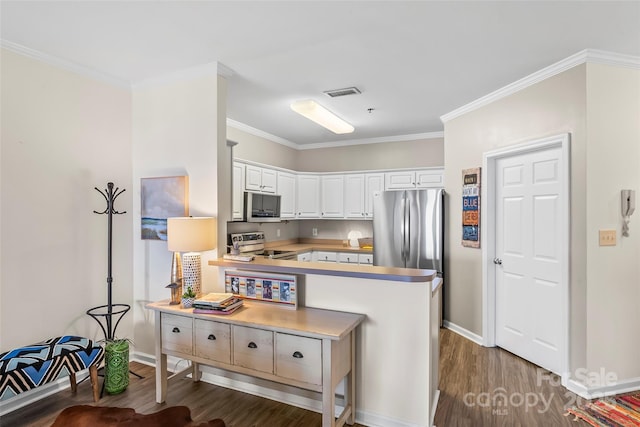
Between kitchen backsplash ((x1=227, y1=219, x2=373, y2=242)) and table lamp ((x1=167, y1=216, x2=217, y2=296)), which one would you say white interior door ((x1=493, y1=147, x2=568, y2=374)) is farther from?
table lamp ((x1=167, y1=216, x2=217, y2=296))

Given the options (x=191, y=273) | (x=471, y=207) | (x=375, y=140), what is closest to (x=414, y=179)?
(x=375, y=140)

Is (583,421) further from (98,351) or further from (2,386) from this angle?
(2,386)

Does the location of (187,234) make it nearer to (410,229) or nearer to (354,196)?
(410,229)

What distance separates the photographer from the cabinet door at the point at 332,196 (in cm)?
580

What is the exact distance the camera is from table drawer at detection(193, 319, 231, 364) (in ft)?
7.82

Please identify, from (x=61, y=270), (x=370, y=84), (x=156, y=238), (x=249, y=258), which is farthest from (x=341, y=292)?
(x=61, y=270)

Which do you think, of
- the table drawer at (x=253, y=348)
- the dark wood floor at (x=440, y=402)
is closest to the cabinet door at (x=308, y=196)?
the dark wood floor at (x=440, y=402)

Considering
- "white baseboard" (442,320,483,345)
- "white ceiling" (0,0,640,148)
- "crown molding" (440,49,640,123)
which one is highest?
"white ceiling" (0,0,640,148)

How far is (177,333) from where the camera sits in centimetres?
257

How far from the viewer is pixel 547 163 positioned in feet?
10.3

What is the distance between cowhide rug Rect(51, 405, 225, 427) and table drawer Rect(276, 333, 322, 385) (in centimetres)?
53

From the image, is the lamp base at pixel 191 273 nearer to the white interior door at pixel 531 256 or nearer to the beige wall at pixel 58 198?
the beige wall at pixel 58 198

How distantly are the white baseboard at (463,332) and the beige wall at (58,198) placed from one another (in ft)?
11.8

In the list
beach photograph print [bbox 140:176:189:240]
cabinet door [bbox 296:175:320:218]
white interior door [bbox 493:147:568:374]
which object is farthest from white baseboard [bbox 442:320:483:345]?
beach photograph print [bbox 140:176:189:240]
